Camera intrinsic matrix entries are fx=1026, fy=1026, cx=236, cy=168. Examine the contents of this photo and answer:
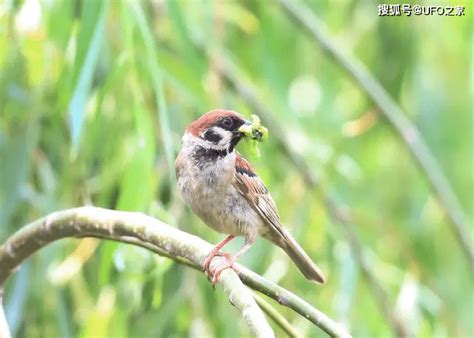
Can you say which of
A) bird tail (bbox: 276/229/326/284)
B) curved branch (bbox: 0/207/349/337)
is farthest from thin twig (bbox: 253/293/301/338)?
bird tail (bbox: 276/229/326/284)

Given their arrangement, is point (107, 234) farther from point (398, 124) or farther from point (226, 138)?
point (398, 124)

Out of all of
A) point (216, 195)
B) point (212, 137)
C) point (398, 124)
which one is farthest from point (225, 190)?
point (398, 124)

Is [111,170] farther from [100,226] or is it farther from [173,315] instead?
[100,226]

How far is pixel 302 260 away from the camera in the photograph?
6.24 feet

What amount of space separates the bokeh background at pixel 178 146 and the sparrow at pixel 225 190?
0.06 meters

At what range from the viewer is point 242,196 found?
81.0 inches

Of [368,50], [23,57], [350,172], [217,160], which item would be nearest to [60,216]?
[217,160]

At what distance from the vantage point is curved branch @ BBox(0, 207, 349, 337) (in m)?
1.49

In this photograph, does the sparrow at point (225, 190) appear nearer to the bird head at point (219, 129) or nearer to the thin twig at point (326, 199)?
the bird head at point (219, 129)

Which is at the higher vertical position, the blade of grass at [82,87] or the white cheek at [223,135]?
the blade of grass at [82,87]

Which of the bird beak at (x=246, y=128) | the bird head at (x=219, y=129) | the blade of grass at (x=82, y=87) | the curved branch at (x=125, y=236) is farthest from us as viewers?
the blade of grass at (x=82, y=87)

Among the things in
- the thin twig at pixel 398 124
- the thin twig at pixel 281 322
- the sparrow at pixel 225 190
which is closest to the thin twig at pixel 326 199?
the thin twig at pixel 398 124

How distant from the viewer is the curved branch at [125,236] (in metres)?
1.49

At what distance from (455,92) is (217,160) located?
6.28ft
